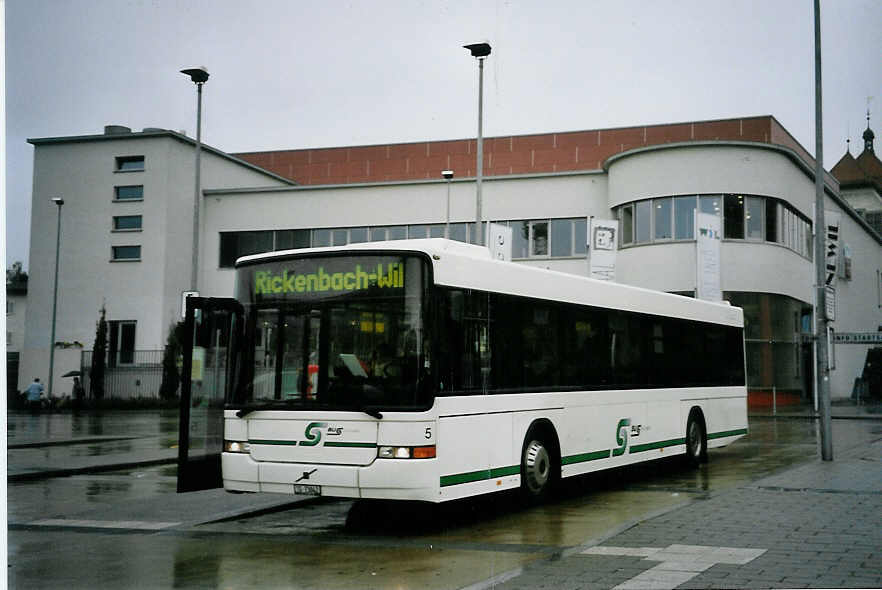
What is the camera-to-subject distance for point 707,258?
35250mm

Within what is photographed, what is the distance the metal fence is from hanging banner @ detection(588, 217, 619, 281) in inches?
902

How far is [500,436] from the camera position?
36.2 feet

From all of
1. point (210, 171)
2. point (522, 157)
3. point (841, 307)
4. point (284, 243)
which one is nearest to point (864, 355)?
point (841, 307)

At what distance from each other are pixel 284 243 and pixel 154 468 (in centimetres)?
2945

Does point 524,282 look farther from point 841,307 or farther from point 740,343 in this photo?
point 841,307

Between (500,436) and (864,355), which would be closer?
(500,436)

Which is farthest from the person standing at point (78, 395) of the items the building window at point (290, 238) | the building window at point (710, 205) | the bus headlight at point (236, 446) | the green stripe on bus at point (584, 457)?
the bus headlight at point (236, 446)

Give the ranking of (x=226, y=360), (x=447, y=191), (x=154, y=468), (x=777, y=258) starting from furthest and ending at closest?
(x=447, y=191) → (x=777, y=258) → (x=154, y=468) → (x=226, y=360)

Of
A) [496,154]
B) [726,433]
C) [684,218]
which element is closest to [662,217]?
[684,218]

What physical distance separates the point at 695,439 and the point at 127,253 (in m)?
32.7

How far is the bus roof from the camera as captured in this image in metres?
10.2

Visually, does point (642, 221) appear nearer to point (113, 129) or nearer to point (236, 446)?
point (113, 129)

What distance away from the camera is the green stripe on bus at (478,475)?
32.7 ft

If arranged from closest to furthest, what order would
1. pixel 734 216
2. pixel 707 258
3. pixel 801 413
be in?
pixel 707 258 → pixel 801 413 → pixel 734 216
